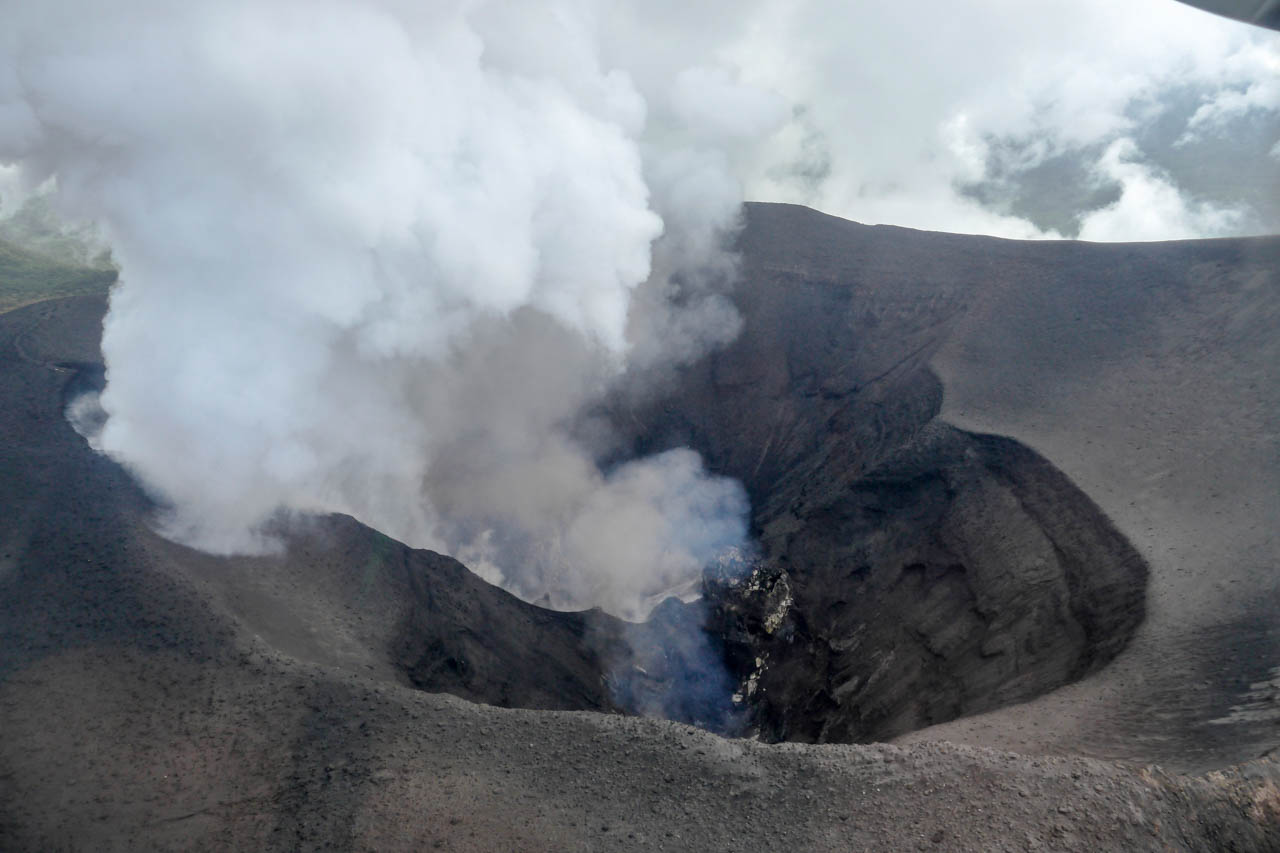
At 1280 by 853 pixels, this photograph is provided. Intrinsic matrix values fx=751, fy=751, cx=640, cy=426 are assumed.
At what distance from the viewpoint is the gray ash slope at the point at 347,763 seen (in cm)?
702

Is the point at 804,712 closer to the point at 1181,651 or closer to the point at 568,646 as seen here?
the point at 568,646

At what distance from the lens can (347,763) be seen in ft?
27.4

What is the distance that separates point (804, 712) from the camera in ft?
50.2

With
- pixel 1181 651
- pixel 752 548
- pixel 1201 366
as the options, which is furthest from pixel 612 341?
pixel 1181 651

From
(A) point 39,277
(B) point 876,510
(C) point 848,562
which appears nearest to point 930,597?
(C) point 848,562

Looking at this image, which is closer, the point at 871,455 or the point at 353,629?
the point at 353,629

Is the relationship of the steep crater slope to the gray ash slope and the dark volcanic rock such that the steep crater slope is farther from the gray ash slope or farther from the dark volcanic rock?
the gray ash slope

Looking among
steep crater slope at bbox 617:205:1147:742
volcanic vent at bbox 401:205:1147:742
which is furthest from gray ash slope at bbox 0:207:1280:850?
steep crater slope at bbox 617:205:1147:742

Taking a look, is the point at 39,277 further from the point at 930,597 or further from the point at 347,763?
the point at 930,597

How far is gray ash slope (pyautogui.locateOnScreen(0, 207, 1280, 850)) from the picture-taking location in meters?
7.02

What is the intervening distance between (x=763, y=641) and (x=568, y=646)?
4585 millimetres

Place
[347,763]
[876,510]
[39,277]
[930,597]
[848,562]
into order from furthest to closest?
[39,277] < [876,510] < [848,562] < [930,597] < [347,763]

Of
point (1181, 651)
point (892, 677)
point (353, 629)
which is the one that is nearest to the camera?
point (1181, 651)

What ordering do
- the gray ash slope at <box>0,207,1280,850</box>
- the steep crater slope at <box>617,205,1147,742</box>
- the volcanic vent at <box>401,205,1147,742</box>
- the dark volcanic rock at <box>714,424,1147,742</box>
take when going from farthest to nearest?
the volcanic vent at <box>401,205,1147,742</box> < the steep crater slope at <box>617,205,1147,742</box> < the dark volcanic rock at <box>714,424,1147,742</box> < the gray ash slope at <box>0,207,1280,850</box>
